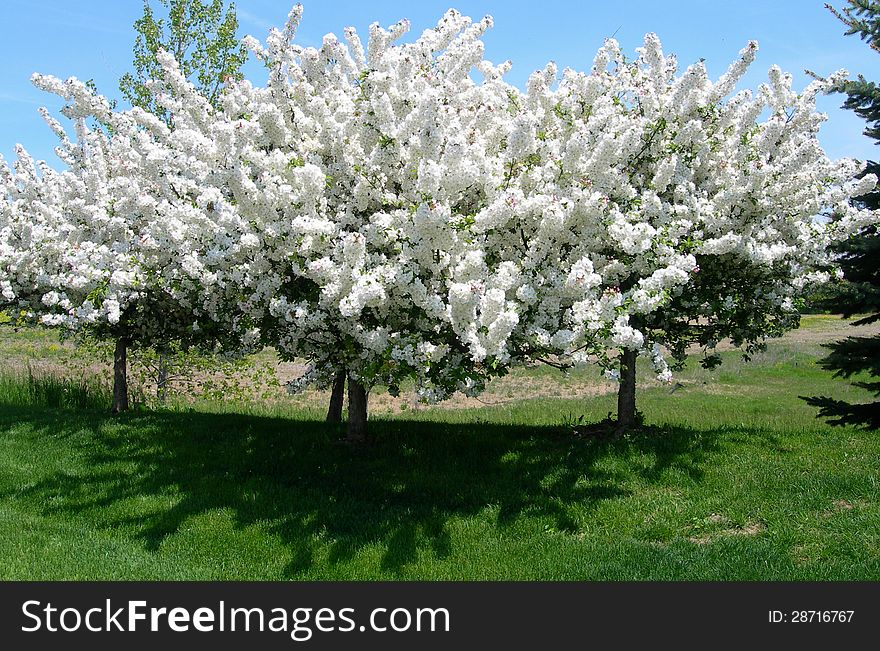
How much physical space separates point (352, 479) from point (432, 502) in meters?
1.41

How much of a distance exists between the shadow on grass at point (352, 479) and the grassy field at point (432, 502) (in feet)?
0.11

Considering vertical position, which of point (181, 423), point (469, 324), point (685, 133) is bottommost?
point (181, 423)

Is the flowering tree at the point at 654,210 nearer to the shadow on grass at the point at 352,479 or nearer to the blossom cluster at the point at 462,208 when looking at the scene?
the blossom cluster at the point at 462,208

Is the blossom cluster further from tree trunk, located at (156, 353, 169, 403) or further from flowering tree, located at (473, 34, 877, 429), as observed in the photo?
tree trunk, located at (156, 353, 169, 403)

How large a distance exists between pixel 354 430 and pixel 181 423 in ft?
14.5

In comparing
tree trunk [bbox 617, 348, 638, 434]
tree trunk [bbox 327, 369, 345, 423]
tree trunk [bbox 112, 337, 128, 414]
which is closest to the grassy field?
tree trunk [bbox 617, 348, 638, 434]

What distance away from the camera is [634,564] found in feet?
23.2

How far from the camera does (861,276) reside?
11.5m

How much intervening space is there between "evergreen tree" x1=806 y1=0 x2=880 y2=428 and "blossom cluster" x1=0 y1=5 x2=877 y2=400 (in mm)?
582

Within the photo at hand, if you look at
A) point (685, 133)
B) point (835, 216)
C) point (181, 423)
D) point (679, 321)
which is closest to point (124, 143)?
point (181, 423)

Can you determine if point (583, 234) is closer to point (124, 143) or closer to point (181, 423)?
point (124, 143)

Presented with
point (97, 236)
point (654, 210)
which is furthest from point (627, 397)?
point (97, 236)

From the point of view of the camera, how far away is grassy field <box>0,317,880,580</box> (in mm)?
7262

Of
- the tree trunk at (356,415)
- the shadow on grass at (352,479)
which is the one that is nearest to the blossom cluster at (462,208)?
the tree trunk at (356,415)
